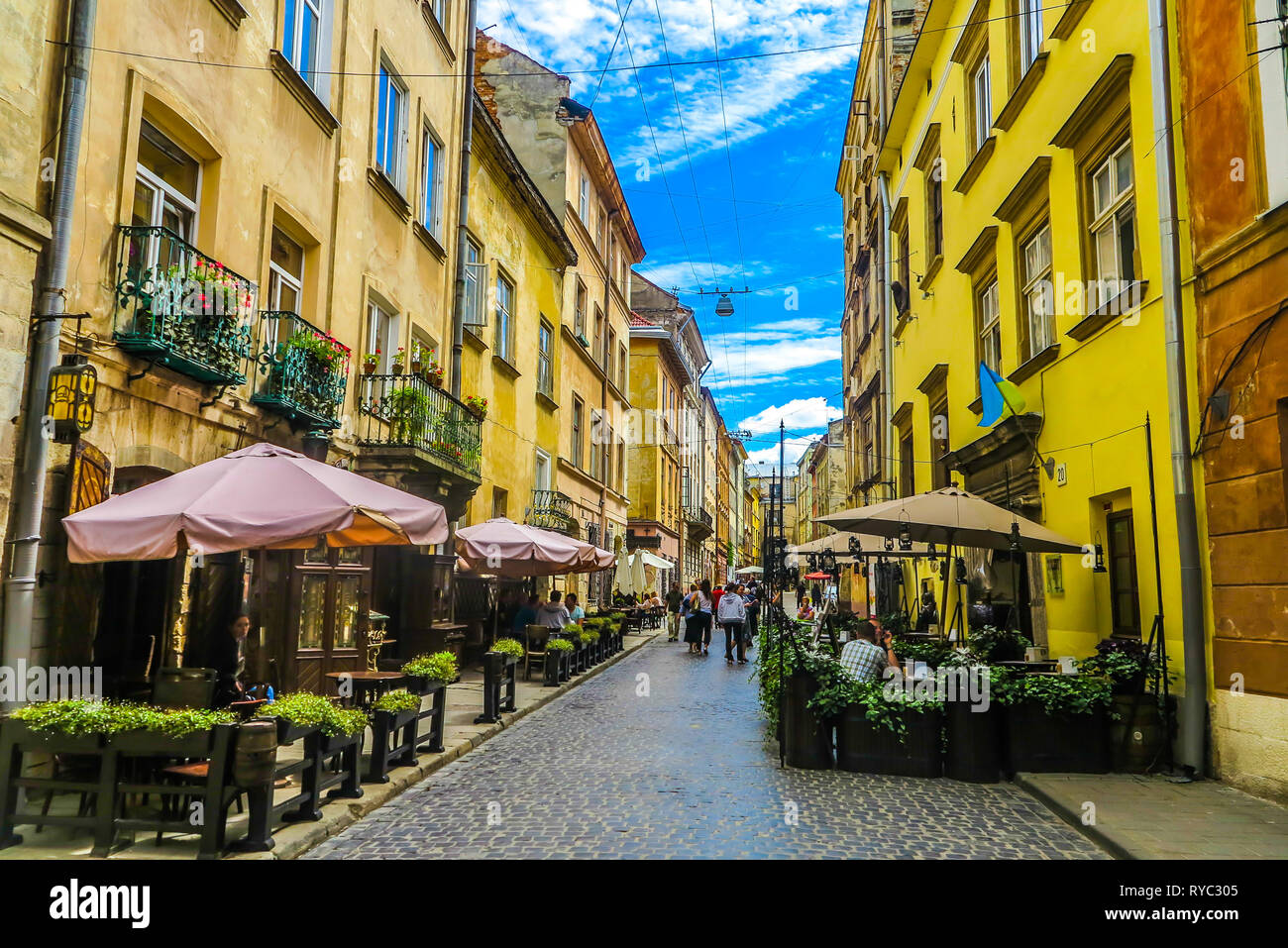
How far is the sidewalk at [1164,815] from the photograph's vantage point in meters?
6.00

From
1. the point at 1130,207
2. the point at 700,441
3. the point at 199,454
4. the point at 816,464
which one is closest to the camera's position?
the point at 199,454

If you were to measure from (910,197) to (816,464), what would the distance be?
6551cm

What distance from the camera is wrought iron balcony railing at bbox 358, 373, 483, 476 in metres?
13.7

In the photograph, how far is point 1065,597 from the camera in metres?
11.8

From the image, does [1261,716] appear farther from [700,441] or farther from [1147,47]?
[700,441]

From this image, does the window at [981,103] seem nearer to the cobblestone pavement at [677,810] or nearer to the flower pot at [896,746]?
the flower pot at [896,746]

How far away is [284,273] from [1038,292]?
9.74 m

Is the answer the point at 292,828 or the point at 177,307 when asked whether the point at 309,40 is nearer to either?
the point at 177,307

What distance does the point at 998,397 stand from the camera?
12656 mm

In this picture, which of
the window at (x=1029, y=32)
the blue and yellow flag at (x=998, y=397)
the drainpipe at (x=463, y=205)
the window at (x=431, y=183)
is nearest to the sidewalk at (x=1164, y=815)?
the blue and yellow flag at (x=998, y=397)

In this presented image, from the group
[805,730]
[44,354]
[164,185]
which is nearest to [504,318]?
[164,185]

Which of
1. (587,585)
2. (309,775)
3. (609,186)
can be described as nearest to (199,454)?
(309,775)

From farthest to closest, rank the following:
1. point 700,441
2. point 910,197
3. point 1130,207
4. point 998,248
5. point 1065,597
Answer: point 700,441 → point 910,197 → point 998,248 → point 1065,597 → point 1130,207

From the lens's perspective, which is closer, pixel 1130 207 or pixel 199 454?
pixel 199 454
